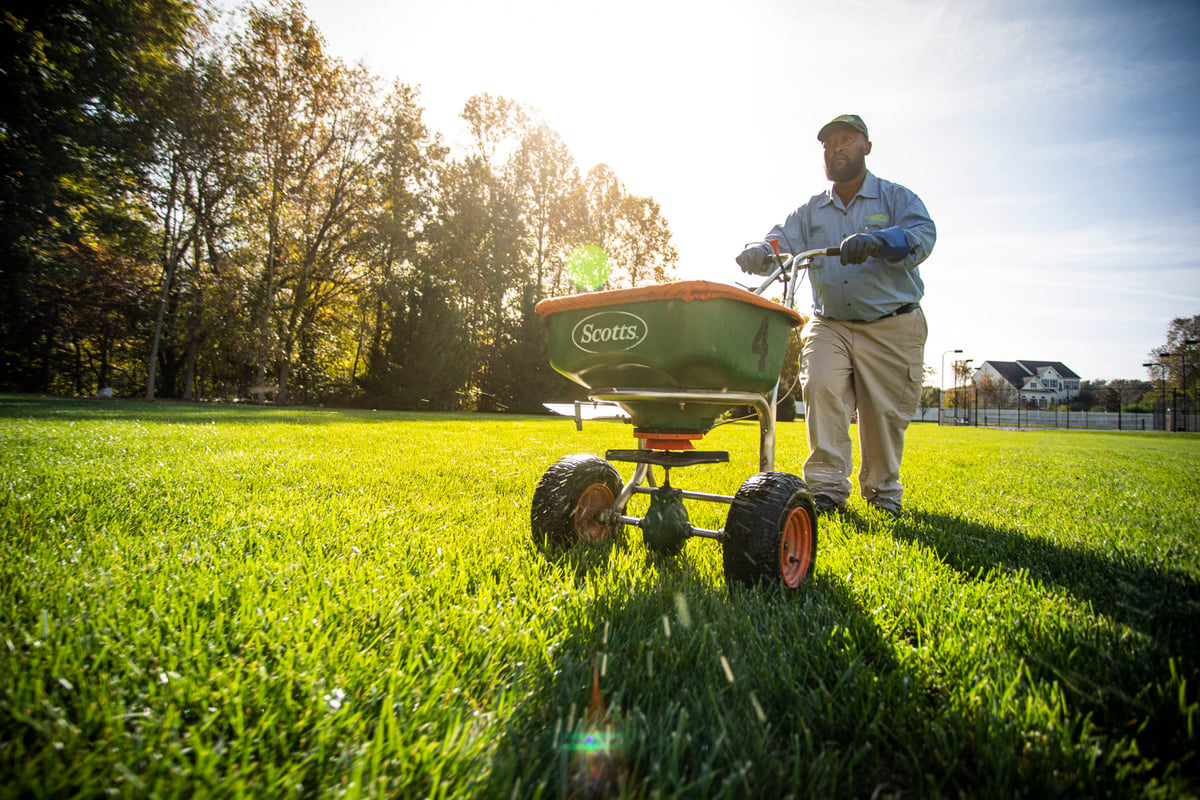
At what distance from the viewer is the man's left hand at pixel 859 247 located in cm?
288

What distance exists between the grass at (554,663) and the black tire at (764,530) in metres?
0.09

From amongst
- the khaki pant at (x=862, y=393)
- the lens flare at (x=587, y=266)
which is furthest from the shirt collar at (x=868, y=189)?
the lens flare at (x=587, y=266)

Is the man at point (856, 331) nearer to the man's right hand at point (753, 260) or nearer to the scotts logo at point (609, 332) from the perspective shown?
the man's right hand at point (753, 260)

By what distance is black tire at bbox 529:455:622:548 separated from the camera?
2695 mm

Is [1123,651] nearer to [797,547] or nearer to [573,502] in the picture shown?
[797,547]

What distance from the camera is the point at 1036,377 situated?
84.4m

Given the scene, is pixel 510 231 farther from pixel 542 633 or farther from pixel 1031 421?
pixel 1031 421

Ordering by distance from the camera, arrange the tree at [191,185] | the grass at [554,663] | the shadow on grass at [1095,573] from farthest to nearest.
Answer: the tree at [191,185] < the shadow on grass at [1095,573] < the grass at [554,663]

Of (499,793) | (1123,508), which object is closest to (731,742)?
(499,793)

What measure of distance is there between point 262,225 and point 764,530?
26958 mm

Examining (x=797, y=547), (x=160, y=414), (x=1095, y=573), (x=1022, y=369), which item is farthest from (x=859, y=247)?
(x=1022, y=369)

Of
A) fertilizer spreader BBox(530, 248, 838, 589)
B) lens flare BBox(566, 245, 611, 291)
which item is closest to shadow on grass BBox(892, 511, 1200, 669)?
fertilizer spreader BBox(530, 248, 838, 589)

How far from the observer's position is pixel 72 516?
2.72m

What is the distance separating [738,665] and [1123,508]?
442cm
